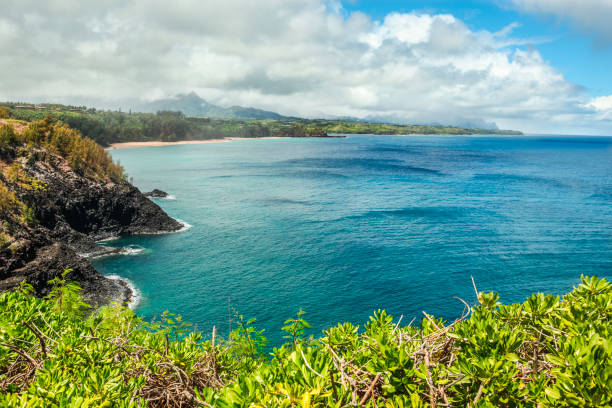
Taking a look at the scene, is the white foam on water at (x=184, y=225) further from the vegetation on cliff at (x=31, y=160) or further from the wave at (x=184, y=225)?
the vegetation on cliff at (x=31, y=160)

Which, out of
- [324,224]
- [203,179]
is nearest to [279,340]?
[324,224]

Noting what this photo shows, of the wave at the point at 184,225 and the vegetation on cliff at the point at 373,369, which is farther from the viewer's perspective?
the wave at the point at 184,225

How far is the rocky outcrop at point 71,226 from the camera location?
73.8 feet

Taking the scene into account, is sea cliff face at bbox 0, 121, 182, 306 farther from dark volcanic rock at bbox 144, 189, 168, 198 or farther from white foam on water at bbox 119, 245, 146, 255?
dark volcanic rock at bbox 144, 189, 168, 198

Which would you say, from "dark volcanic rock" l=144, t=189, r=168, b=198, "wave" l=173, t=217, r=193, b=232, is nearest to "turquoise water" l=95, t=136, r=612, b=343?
"wave" l=173, t=217, r=193, b=232

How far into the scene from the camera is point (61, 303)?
1214cm

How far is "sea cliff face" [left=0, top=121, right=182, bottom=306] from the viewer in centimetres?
2261

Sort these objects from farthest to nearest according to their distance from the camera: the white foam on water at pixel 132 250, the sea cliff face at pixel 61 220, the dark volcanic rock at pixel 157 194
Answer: the dark volcanic rock at pixel 157 194
the white foam on water at pixel 132 250
the sea cliff face at pixel 61 220

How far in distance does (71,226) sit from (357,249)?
2936 cm

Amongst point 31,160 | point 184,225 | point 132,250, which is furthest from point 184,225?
point 31,160

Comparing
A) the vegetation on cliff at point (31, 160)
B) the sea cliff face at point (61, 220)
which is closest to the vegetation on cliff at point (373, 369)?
the sea cliff face at point (61, 220)

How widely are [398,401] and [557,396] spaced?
1.45m

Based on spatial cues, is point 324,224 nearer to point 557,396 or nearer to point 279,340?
point 279,340

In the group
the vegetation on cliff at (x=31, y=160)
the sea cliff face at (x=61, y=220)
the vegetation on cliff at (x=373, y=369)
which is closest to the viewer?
the vegetation on cliff at (x=373, y=369)
